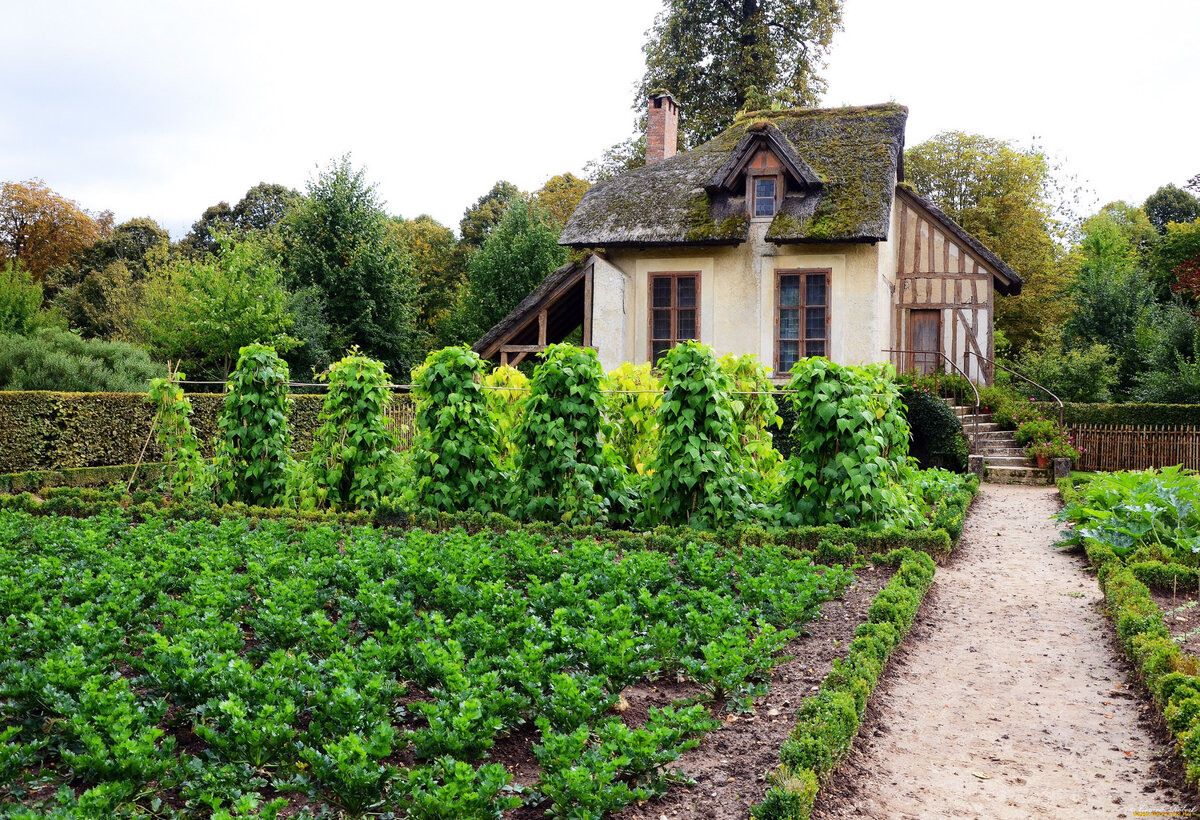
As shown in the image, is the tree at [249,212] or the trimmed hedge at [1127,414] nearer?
the trimmed hedge at [1127,414]

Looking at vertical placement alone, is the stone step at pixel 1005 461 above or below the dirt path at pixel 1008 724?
above

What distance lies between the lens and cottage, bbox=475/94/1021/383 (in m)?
17.5

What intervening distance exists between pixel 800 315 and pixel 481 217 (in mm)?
25302

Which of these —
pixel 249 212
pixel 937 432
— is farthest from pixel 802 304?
pixel 249 212

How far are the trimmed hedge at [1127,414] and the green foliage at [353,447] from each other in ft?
46.7

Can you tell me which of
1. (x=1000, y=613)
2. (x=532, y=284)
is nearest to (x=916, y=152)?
(x=532, y=284)

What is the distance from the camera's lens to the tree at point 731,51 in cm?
2794

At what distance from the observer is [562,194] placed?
121 ft

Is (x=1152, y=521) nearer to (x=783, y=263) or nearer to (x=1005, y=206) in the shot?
(x=783, y=263)

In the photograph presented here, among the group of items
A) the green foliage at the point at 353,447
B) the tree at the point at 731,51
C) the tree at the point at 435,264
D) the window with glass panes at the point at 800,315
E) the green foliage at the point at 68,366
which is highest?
the tree at the point at 731,51

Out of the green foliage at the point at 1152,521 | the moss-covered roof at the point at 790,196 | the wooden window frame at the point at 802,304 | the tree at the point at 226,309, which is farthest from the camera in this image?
the tree at the point at 226,309

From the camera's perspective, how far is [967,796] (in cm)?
383

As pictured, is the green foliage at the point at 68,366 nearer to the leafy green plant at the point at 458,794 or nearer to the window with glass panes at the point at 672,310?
the window with glass panes at the point at 672,310

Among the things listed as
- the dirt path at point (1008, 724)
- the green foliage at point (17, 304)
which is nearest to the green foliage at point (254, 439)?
the dirt path at point (1008, 724)
